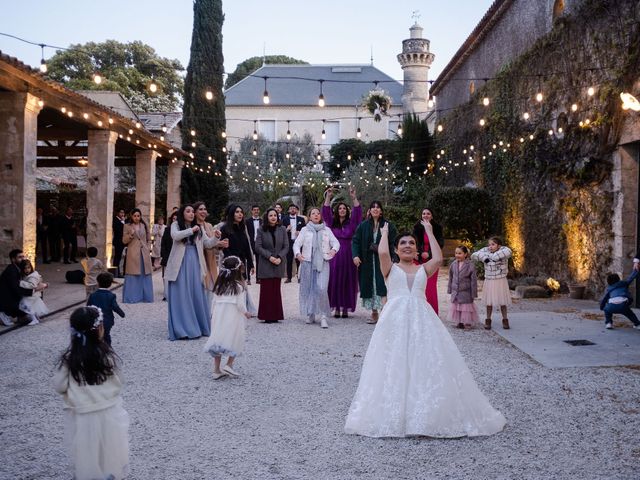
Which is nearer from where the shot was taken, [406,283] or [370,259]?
[406,283]

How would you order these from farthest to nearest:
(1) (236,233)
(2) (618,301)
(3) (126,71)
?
(3) (126,71) → (1) (236,233) → (2) (618,301)

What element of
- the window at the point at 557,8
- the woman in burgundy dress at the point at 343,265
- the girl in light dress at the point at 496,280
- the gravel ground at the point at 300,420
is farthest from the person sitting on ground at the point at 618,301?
the window at the point at 557,8

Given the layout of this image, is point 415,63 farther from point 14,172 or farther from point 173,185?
point 14,172

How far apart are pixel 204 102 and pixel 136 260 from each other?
60.1 ft

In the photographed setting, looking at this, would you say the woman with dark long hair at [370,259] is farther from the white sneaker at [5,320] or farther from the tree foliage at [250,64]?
the tree foliage at [250,64]

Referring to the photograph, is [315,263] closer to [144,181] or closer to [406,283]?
[406,283]

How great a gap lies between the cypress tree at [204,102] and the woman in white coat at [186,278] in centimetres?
1943

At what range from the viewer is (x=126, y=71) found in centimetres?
4462

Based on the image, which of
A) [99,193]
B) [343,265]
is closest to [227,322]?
[343,265]

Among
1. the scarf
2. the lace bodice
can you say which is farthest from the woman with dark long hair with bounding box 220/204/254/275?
the lace bodice

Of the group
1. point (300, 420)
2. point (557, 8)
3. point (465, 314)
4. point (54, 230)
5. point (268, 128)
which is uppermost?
point (268, 128)

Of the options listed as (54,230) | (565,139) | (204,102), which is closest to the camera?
(565,139)

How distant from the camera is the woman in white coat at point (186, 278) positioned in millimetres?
9062

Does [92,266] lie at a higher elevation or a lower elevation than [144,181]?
lower
